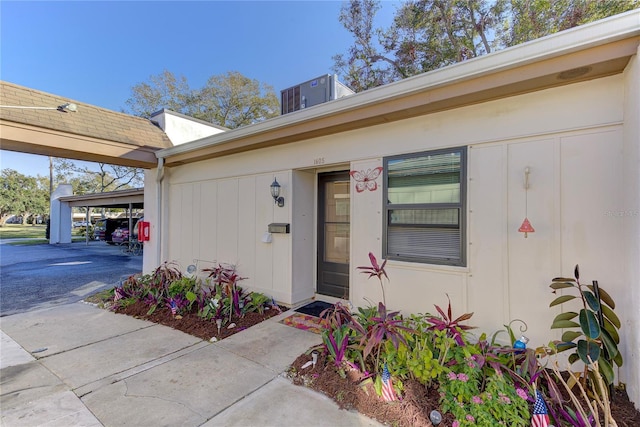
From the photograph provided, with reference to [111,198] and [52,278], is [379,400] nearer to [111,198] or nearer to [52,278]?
[52,278]

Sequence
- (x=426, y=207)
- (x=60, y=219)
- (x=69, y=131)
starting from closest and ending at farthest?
(x=426, y=207), (x=69, y=131), (x=60, y=219)

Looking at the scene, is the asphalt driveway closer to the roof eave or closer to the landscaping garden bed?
the roof eave

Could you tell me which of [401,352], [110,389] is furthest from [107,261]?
[401,352]

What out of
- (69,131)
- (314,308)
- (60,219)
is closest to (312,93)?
(314,308)

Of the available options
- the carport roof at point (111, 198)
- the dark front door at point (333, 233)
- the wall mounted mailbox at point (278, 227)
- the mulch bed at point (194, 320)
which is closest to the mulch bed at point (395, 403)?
the mulch bed at point (194, 320)

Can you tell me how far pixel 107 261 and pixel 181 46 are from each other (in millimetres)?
8926

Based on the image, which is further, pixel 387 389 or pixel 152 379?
pixel 152 379

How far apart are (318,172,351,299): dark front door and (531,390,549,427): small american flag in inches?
106

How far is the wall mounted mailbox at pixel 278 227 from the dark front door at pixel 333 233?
604 millimetres

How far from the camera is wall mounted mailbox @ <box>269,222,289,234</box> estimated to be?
438 cm

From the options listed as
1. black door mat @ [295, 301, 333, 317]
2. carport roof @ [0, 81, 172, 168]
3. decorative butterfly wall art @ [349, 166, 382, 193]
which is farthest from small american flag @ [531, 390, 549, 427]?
carport roof @ [0, 81, 172, 168]

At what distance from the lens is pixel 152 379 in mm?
2631

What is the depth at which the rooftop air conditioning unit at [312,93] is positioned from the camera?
17.1ft

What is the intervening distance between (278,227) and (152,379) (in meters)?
2.42
